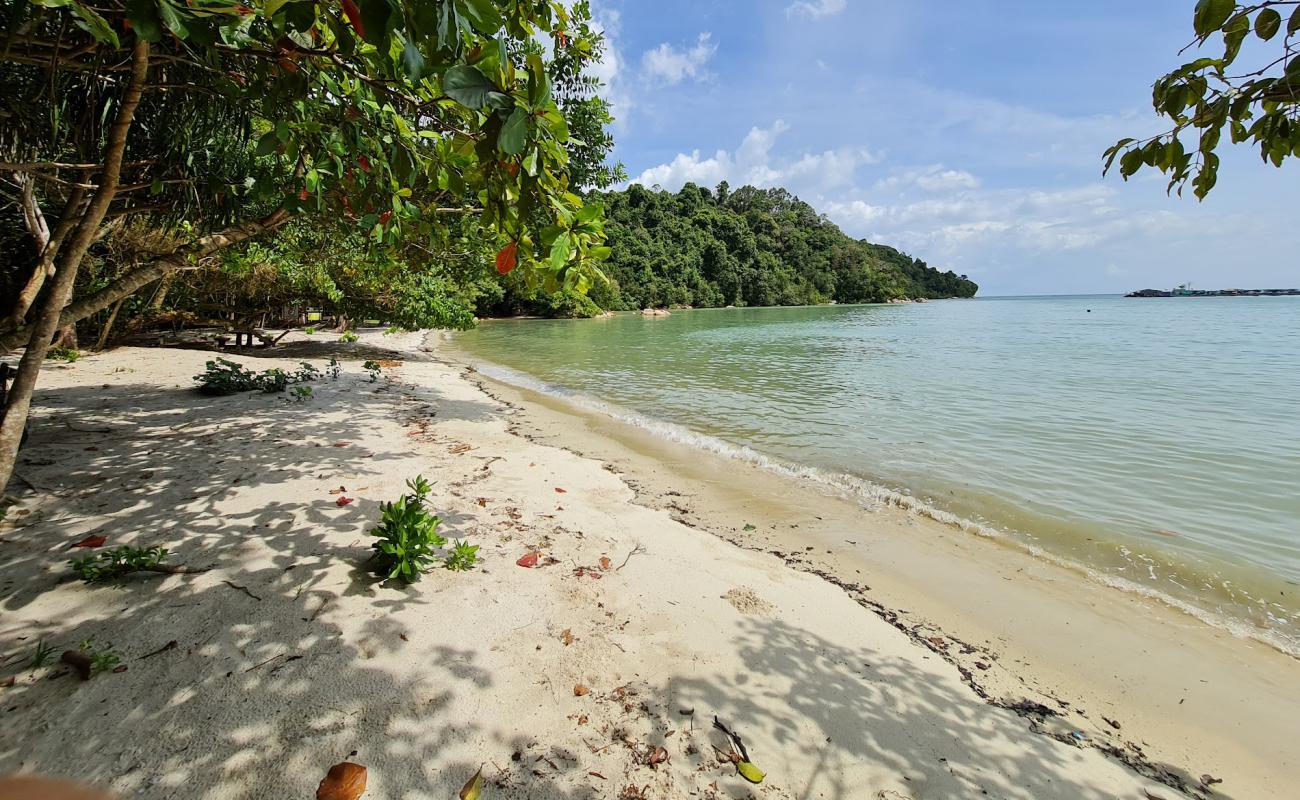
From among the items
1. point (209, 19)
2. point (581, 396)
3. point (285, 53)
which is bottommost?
point (581, 396)

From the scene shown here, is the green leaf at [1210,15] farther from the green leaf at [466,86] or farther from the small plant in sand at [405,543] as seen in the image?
the small plant in sand at [405,543]

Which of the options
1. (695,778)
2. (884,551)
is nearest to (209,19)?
(695,778)

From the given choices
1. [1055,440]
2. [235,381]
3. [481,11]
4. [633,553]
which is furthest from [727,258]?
[481,11]

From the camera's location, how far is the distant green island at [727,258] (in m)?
67.4

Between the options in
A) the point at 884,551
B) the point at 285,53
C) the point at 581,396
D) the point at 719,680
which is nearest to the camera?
the point at 285,53

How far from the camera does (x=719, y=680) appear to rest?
258 centimetres

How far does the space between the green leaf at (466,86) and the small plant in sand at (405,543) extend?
249cm

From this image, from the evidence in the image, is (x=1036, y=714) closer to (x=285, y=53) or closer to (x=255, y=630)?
(x=255, y=630)

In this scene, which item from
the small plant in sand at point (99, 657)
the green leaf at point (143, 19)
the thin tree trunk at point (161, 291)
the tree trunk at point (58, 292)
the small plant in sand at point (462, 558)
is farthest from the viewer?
the thin tree trunk at point (161, 291)

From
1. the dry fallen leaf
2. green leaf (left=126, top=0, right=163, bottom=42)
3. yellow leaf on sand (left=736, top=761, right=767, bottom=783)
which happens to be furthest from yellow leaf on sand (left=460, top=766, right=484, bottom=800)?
green leaf (left=126, top=0, right=163, bottom=42)

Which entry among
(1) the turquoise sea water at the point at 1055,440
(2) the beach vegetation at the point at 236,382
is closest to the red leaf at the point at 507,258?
(1) the turquoise sea water at the point at 1055,440

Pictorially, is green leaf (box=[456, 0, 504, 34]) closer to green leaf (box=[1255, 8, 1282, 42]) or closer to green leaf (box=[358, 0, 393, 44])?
green leaf (box=[358, 0, 393, 44])

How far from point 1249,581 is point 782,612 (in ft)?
15.2

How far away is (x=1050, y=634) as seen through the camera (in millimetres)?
3725
